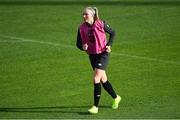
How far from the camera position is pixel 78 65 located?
644 inches

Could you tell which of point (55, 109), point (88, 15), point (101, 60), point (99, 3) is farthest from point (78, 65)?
point (99, 3)

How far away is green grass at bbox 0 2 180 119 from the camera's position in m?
12.4

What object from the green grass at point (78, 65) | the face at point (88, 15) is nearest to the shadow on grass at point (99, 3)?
the green grass at point (78, 65)

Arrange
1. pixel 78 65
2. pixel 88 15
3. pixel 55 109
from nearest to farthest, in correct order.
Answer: pixel 88 15
pixel 55 109
pixel 78 65

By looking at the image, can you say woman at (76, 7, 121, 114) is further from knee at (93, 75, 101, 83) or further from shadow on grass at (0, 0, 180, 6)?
shadow on grass at (0, 0, 180, 6)

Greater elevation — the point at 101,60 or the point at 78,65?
the point at 101,60

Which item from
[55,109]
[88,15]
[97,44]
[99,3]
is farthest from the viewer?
[99,3]

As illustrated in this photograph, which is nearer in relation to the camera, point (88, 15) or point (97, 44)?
point (88, 15)

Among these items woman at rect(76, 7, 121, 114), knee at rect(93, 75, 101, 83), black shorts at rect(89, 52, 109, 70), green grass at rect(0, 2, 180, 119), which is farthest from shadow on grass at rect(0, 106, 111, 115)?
black shorts at rect(89, 52, 109, 70)

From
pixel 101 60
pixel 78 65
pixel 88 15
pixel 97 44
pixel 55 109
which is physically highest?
pixel 88 15

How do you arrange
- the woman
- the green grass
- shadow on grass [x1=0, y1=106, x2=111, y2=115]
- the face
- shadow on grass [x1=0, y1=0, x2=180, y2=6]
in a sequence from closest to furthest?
the face
the woman
shadow on grass [x1=0, y1=106, x2=111, y2=115]
the green grass
shadow on grass [x1=0, y1=0, x2=180, y2=6]

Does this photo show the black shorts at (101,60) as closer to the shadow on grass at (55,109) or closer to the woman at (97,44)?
the woman at (97,44)

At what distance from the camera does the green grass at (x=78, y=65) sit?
12391 millimetres

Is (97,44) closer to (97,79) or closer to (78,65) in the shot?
(97,79)
